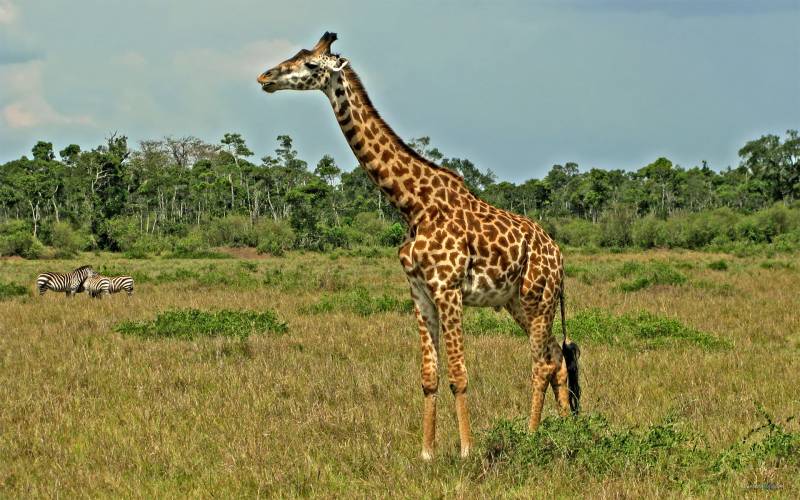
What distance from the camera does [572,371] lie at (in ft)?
21.5

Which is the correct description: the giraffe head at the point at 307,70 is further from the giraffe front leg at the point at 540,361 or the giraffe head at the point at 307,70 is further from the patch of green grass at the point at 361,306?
the patch of green grass at the point at 361,306

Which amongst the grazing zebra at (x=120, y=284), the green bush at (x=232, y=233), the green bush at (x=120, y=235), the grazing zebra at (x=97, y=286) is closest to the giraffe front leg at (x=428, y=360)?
the grazing zebra at (x=120, y=284)

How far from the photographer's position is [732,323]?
12914mm

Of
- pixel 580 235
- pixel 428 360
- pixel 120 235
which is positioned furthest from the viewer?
pixel 580 235

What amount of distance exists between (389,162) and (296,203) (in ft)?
194

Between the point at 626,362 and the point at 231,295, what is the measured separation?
451 inches

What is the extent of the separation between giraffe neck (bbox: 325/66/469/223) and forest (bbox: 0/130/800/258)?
40.8 m

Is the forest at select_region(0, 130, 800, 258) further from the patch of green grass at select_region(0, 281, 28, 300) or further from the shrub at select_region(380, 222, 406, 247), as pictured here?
the patch of green grass at select_region(0, 281, 28, 300)

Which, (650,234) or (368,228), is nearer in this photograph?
(650,234)

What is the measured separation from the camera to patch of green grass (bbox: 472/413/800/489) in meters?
5.49

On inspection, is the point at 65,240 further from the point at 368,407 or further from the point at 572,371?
the point at 572,371

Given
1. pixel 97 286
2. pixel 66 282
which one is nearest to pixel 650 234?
pixel 97 286

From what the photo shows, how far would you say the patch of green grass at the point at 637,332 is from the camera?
10891 millimetres

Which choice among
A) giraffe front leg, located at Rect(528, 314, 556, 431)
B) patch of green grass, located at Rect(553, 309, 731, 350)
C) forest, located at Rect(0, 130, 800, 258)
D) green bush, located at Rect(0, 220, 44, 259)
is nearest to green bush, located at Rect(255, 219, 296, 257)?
forest, located at Rect(0, 130, 800, 258)
